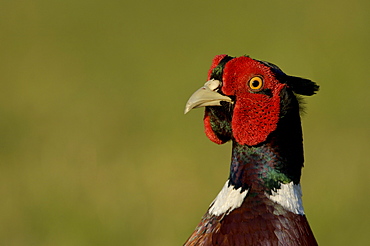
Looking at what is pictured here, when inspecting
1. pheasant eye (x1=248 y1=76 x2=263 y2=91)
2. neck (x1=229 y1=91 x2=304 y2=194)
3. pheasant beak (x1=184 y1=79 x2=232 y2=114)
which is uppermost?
pheasant eye (x1=248 y1=76 x2=263 y2=91)

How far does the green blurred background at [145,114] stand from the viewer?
7.89 m

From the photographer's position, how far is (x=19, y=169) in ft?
29.0

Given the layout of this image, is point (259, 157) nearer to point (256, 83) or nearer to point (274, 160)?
point (274, 160)

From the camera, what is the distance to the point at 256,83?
166 inches

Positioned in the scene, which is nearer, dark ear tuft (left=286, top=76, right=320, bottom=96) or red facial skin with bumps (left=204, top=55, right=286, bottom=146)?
red facial skin with bumps (left=204, top=55, right=286, bottom=146)

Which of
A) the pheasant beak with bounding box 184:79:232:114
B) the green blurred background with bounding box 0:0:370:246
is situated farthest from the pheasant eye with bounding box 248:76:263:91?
the green blurred background with bounding box 0:0:370:246

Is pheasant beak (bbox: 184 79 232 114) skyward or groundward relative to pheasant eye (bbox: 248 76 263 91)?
groundward

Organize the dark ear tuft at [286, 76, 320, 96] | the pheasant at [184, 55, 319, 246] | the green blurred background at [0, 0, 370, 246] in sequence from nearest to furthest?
the pheasant at [184, 55, 319, 246] < the dark ear tuft at [286, 76, 320, 96] < the green blurred background at [0, 0, 370, 246]

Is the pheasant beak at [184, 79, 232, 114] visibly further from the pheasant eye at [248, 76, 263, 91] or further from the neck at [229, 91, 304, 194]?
the neck at [229, 91, 304, 194]

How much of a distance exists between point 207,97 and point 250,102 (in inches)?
8.9

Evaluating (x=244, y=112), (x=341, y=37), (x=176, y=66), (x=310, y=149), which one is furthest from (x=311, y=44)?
(x=244, y=112)

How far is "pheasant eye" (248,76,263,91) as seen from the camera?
165 inches

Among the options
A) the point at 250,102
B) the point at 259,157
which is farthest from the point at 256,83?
the point at 259,157

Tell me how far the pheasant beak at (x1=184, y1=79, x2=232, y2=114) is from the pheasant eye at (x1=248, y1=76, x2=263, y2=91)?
0.46ft
